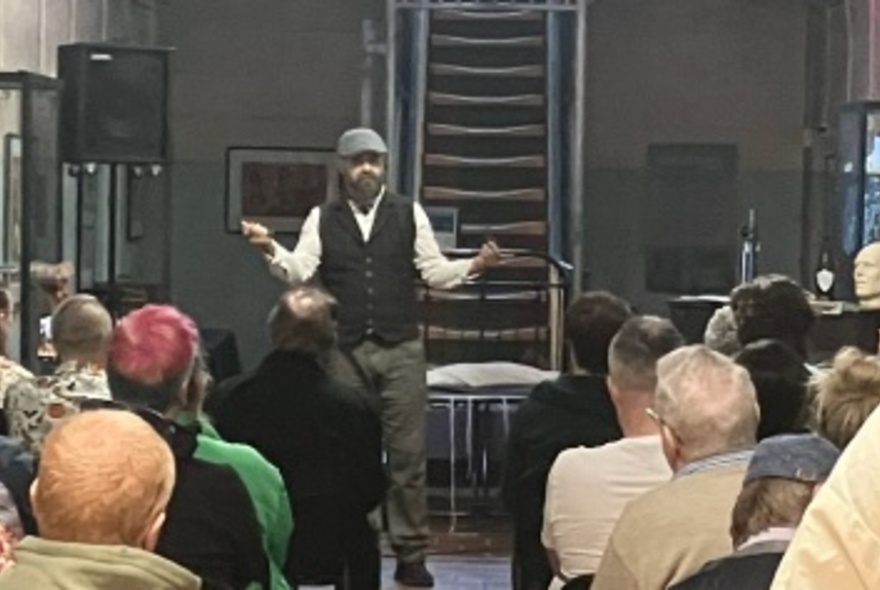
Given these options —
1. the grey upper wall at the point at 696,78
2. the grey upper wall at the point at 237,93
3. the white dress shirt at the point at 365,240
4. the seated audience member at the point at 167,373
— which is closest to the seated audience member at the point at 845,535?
the seated audience member at the point at 167,373

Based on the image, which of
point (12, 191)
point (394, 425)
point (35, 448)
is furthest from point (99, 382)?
point (12, 191)

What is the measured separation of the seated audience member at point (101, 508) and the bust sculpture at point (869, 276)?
662 cm

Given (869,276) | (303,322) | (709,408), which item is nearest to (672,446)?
(709,408)

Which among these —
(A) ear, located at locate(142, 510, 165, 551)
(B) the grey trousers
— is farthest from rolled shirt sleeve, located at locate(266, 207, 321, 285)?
(A) ear, located at locate(142, 510, 165, 551)

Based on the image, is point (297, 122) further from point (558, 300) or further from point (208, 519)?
point (208, 519)

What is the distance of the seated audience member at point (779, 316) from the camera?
511cm

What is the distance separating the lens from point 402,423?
6984 millimetres

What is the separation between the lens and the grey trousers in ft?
22.9

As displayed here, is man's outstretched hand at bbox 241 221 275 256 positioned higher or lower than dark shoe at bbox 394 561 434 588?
higher

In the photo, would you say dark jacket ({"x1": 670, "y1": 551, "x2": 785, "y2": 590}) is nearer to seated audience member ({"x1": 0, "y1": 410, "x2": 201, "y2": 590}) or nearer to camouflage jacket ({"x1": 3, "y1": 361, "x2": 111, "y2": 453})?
seated audience member ({"x1": 0, "y1": 410, "x2": 201, "y2": 590})

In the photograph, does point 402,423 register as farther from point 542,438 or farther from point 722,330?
point 542,438

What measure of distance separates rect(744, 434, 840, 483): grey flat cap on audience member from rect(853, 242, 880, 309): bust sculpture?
629 centimetres

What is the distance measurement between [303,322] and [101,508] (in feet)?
8.80

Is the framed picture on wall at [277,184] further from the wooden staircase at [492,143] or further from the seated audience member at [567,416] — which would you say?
the seated audience member at [567,416]
